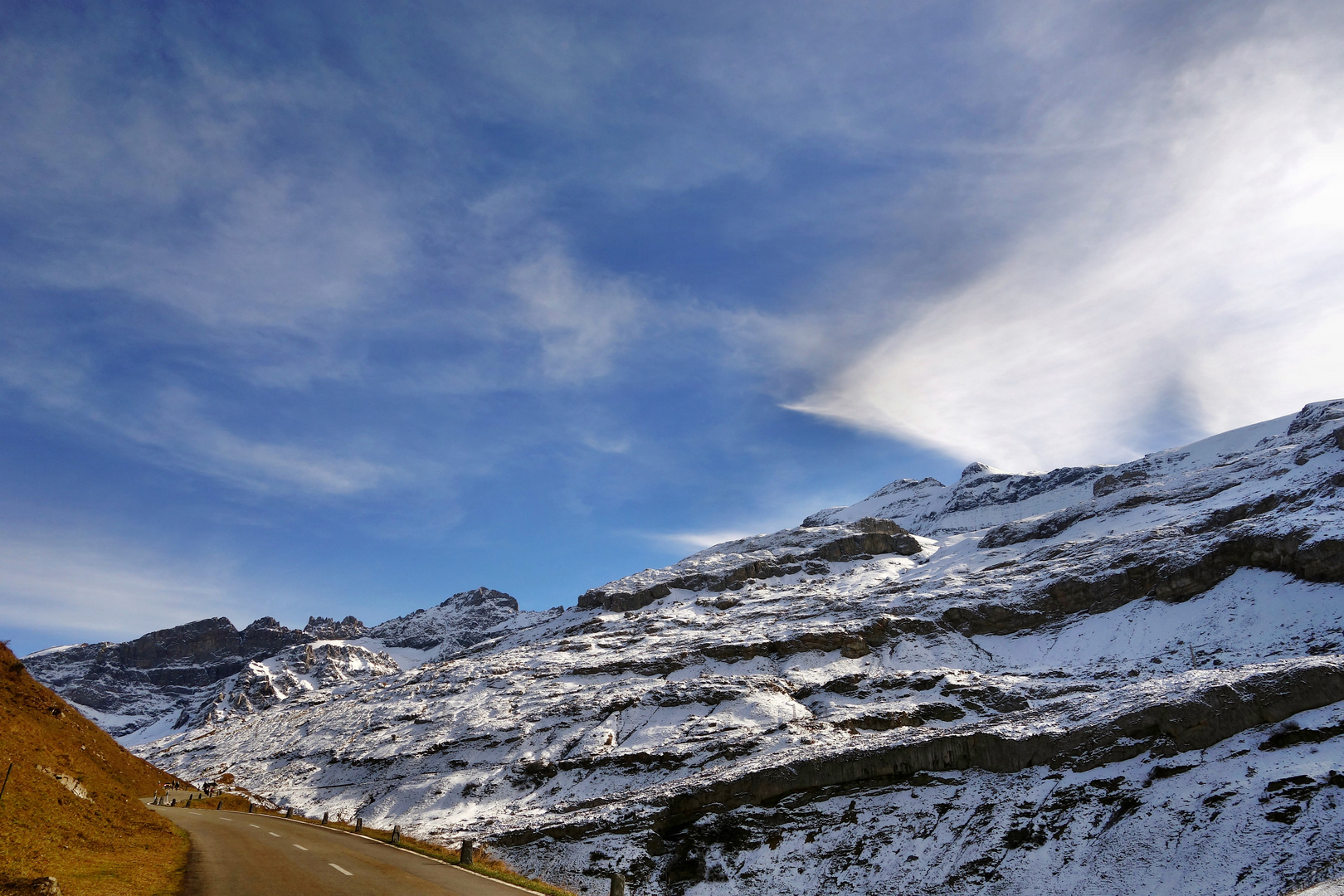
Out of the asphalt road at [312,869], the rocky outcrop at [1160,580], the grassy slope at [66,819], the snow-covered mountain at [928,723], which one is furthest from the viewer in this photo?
the rocky outcrop at [1160,580]

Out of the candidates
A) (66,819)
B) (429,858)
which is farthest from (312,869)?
(66,819)

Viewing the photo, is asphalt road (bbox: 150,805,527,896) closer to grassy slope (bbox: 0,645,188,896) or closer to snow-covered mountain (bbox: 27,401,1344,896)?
grassy slope (bbox: 0,645,188,896)

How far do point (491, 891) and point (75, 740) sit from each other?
2906 centimetres

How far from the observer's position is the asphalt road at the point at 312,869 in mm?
15477

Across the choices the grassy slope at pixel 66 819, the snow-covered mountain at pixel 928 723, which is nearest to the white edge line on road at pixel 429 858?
the grassy slope at pixel 66 819

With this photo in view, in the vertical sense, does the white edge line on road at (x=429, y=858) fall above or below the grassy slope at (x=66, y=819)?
below

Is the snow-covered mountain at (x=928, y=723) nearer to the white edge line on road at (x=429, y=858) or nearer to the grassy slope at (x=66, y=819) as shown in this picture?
the white edge line on road at (x=429, y=858)

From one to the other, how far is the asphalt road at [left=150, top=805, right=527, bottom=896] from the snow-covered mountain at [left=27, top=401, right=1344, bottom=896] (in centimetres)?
1847

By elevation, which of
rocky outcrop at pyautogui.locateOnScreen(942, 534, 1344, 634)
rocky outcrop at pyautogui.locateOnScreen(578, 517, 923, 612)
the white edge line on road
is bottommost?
the white edge line on road

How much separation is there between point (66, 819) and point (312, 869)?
753 cm

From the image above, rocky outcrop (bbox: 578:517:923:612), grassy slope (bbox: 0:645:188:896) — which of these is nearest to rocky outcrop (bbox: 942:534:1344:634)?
rocky outcrop (bbox: 578:517:923:612)

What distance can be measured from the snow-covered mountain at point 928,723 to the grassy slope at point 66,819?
23441 millimetres

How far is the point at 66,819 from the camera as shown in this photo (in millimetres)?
19266

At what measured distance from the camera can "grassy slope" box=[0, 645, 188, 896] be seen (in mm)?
14555
